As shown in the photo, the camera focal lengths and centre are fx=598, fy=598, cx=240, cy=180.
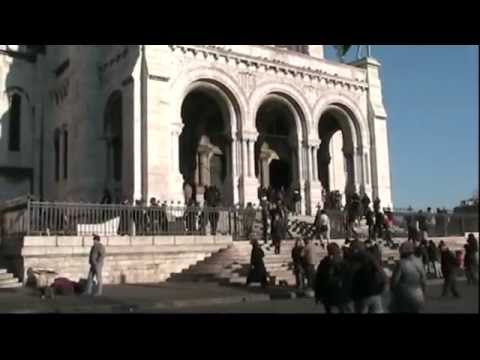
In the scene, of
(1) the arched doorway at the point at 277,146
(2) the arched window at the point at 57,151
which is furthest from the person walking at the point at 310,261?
(2) the arched window at the point at 57,151

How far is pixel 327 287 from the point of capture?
7691 mm

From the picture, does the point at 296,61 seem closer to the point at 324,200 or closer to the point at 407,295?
the point at 324,200

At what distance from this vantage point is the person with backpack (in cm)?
671

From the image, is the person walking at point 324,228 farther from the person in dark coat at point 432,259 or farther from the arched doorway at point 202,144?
the person in dark coat at point 432,259

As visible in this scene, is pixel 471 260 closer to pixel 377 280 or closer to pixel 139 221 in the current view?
pixel 377 280

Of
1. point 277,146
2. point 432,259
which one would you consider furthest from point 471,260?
point 277,146

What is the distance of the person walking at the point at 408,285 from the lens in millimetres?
6242

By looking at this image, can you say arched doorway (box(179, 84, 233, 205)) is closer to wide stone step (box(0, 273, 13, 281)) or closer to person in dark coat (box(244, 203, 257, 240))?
person in dark coat (box(244, 203, 257, 240))

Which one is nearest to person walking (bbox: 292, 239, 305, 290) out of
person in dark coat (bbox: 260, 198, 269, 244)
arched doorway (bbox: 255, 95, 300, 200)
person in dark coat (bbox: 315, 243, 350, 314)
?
person in dark coat (bbox: 260, 198, 269, 244)

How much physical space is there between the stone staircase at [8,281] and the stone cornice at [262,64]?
10.6 m

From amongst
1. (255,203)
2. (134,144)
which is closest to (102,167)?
(134,144)

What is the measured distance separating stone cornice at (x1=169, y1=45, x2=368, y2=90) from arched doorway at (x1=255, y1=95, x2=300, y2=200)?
54.3 inches

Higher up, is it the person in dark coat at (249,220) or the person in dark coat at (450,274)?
the person in dark coat at (249,220)

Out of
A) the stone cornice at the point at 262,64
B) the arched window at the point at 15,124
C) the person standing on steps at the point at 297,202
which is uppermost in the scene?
the stone cornice at the point at 262,64
